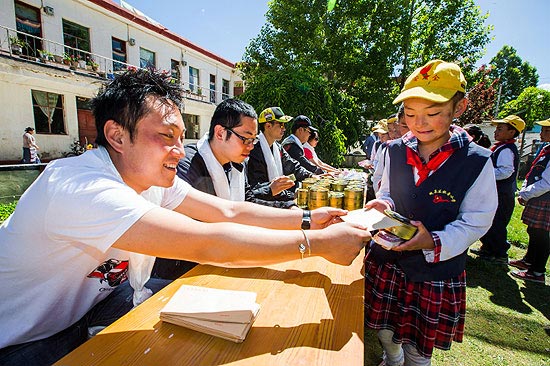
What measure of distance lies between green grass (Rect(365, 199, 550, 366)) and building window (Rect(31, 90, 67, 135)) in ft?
47.7

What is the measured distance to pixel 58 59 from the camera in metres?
11.9

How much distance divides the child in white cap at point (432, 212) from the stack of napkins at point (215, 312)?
710 millimetres

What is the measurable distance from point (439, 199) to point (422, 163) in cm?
23

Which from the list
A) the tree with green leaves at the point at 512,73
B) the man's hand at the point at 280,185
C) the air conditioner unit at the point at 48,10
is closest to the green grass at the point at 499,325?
the man's hand at the point at 280,185

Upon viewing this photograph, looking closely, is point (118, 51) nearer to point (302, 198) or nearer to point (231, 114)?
point (231, 114)

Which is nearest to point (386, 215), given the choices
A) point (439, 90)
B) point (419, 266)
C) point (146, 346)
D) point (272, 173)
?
point (419, 266)

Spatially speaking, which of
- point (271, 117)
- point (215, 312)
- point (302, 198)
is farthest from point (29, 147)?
point (215, 312)

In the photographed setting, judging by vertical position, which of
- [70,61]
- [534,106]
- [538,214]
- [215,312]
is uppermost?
[70,61]

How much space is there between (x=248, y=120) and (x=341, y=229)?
1.40 meters

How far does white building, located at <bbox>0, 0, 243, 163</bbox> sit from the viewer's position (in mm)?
10656

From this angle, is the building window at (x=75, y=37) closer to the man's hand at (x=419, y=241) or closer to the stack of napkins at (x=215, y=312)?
the stack of napkins at (x=215, y=312)

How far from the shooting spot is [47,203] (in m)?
1.08

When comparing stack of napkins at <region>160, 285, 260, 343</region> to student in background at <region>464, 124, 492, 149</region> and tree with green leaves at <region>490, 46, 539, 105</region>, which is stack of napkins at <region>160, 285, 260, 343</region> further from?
tree with green leaves at <region>490, 46, 539, 105</region>

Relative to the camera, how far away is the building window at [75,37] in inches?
511
